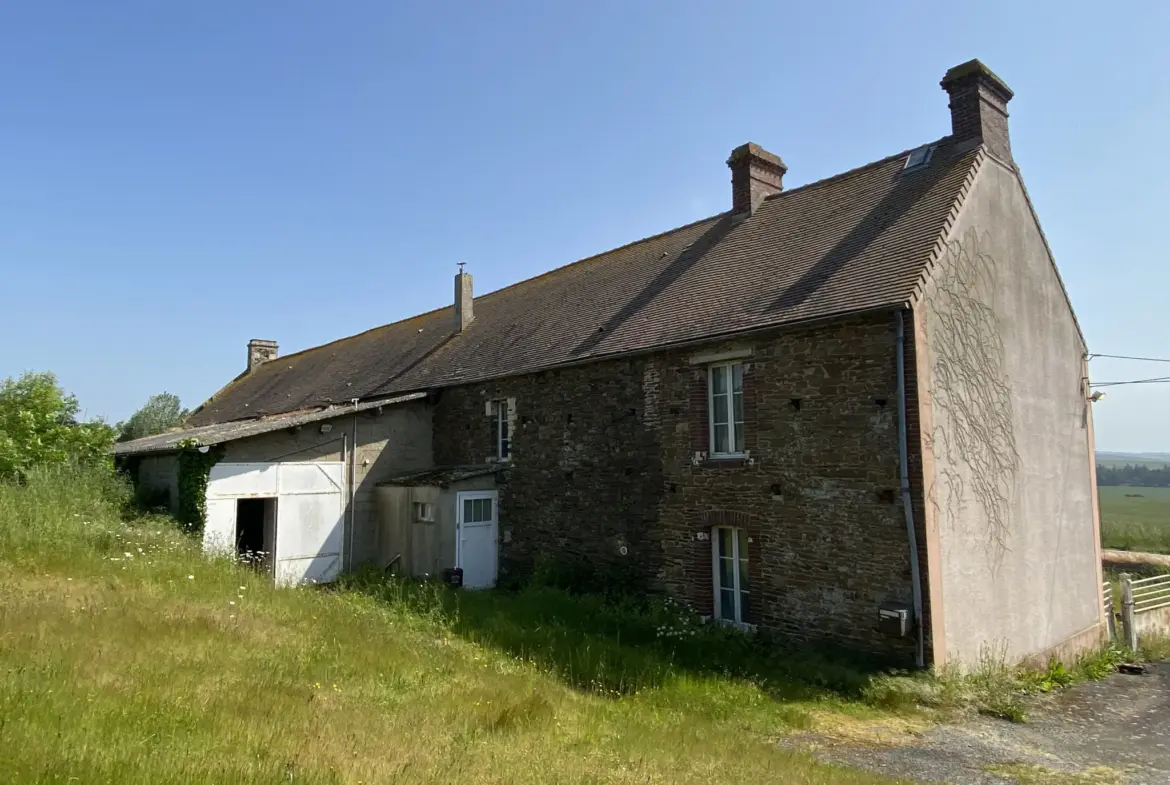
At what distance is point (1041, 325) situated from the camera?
1340cm

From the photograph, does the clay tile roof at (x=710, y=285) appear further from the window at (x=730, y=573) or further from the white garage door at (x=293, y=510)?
the white garage door at (x=293, y=510)

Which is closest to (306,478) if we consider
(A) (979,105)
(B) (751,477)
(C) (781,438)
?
(B) (751,477)

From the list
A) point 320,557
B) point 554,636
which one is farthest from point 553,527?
point 320,557

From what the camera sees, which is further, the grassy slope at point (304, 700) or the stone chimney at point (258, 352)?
the stone chimney at point (258, 352)

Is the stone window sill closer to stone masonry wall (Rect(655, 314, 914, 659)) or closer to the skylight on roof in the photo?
stone masonry wall (Rect(655, 314, 914, 659))

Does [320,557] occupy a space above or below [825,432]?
below

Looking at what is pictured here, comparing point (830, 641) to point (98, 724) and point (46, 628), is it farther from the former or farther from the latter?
point (46, 628)

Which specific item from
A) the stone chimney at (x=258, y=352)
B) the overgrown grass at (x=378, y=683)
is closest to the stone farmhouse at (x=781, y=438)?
the overgrown grass at (x=378, y=683)

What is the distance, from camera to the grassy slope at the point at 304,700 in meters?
5.07

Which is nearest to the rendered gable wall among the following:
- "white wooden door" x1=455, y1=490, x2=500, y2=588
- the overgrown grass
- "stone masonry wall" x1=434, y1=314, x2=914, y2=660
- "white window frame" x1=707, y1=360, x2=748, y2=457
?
"stone masonry wall" x1=434, y1=314, x2=914, y2=660

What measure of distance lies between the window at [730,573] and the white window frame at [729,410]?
1260mm

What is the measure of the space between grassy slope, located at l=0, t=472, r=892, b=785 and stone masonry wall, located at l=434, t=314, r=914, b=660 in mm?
1931

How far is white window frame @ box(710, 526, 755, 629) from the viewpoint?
1184 cm

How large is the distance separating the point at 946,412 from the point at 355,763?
350 inches
